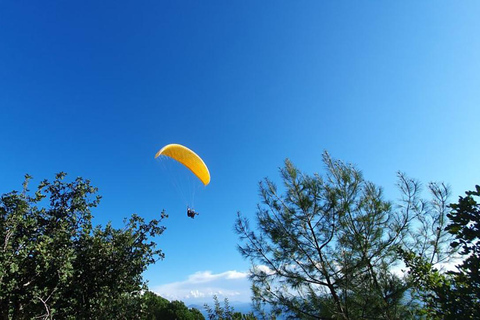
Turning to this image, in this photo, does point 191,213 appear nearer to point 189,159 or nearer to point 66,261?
point 189,159

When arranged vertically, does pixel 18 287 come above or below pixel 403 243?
above

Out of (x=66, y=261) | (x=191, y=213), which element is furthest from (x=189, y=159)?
(x=66, y=261)

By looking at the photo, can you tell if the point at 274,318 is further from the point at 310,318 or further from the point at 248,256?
the point at 248,256

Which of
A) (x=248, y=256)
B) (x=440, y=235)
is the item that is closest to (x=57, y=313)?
(x=248, y=256)

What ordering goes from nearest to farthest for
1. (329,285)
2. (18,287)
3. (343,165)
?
1. (18,287)
2. (329,285)
3. (343,165)

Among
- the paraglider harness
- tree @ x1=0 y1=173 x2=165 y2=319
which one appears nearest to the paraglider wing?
the paraglider harness

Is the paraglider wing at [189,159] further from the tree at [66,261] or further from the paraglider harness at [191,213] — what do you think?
the tree at [66,261]

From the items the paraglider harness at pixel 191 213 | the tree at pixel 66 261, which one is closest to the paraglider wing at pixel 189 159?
the paraglider harness at pixel 191 213
